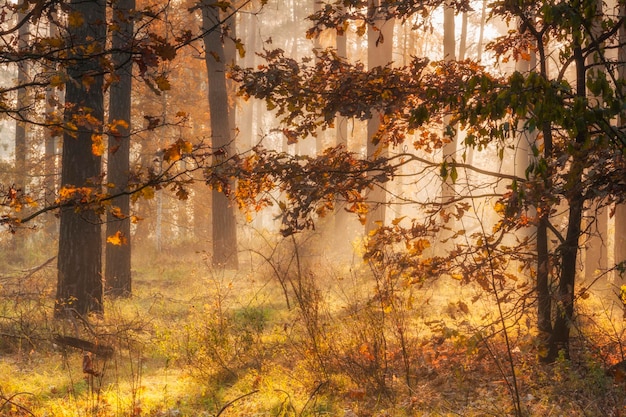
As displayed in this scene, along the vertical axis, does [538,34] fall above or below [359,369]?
above

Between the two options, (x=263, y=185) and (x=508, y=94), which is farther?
(x=263, y=185)

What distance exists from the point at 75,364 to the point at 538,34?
6.40m

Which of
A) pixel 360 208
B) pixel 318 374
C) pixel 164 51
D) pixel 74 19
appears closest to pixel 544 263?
pixel 360 208

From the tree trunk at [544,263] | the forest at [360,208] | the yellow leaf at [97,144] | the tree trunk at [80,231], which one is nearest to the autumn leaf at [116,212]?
the forest at [360,208]

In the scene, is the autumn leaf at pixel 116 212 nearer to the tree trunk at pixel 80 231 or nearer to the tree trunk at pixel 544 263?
the tree trunk at pixel 544 263

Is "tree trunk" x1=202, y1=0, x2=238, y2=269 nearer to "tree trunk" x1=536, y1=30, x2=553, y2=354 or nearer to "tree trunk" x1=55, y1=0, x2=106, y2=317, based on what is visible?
"tree trunk" x1=55, y1=0, x2=106, y2=317

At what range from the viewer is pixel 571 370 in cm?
614

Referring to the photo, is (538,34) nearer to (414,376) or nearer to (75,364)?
(414,376)

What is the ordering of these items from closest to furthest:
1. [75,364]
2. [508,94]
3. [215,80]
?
[508,94] < [75,364] < [215,80]

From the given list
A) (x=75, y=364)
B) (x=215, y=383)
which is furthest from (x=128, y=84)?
(x=215, y=383)

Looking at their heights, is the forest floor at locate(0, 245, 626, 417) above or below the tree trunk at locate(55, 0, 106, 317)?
below

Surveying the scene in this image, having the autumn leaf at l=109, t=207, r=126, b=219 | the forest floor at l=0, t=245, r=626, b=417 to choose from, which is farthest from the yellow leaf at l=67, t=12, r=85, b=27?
the forest floor at l=0, t=245, r=626, b=417

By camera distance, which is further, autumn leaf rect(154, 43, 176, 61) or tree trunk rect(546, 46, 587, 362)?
tree trunk rect(546, 46, 587, 362)

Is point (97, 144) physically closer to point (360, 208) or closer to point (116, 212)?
point (116, 212)
